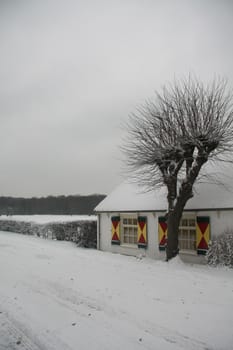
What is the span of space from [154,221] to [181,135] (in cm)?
467

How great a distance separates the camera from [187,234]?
1377 centimetres

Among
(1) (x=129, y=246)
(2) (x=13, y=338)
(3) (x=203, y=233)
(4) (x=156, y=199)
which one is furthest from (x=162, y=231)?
(2) (x=13, y=338)

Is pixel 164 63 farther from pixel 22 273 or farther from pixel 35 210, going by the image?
pixel 35 210

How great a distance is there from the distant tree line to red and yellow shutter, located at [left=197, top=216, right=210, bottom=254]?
67167mm

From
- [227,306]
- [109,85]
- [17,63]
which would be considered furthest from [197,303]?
[17,63]

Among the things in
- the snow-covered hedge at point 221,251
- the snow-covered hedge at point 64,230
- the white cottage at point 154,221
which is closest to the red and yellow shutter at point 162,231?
the white cottage at point 154,221

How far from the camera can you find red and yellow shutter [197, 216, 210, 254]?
41.5 ft

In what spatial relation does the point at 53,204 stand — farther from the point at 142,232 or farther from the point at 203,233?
the point at 203,233

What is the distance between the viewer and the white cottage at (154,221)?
12625 millimetres

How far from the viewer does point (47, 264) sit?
1186 cm

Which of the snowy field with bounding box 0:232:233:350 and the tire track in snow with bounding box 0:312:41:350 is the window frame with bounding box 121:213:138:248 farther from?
the tire track in snow with bounding box 0:312:41:350

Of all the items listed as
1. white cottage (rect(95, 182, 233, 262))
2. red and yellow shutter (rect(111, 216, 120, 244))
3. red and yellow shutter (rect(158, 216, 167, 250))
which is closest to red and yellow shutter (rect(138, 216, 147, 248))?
white cottage (rect(95, 182, 233, 262))

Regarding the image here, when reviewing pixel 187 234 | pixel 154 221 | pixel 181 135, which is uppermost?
pixel 181 135

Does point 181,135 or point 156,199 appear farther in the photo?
point 156,199
